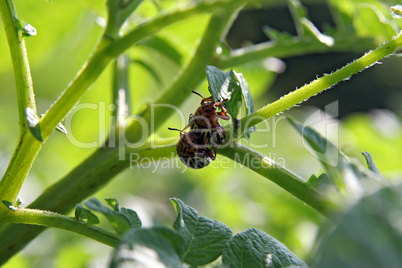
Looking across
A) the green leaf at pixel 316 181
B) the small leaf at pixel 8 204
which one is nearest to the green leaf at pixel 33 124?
the small leaf at pixel 8 204

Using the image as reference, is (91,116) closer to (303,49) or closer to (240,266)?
(303,49)

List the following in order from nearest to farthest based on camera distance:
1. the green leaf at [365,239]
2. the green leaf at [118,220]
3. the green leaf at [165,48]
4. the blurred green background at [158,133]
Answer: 1. the green leaf at [365,239]
2. the green leaf at [118,220]
3. the green leaf at [165,48]
4. the blurred green background at [158,133]

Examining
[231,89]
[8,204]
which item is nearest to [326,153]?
[231,89]

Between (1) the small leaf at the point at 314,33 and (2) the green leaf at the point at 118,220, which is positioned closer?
(2) the green leaf at the point at 118,220

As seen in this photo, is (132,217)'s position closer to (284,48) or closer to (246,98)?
(246,98)

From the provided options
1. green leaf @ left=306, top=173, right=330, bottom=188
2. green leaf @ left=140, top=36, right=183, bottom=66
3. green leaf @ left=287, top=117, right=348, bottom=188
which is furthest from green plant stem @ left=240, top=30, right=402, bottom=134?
green leaf @ left=140, top=36, right=183, bottom=66

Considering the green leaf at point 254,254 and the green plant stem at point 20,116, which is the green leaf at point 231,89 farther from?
the green plant stem at point 20,116

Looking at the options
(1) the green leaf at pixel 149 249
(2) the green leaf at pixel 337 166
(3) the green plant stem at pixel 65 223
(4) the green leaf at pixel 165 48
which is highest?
(4) the green leaf at pixel 165 48
